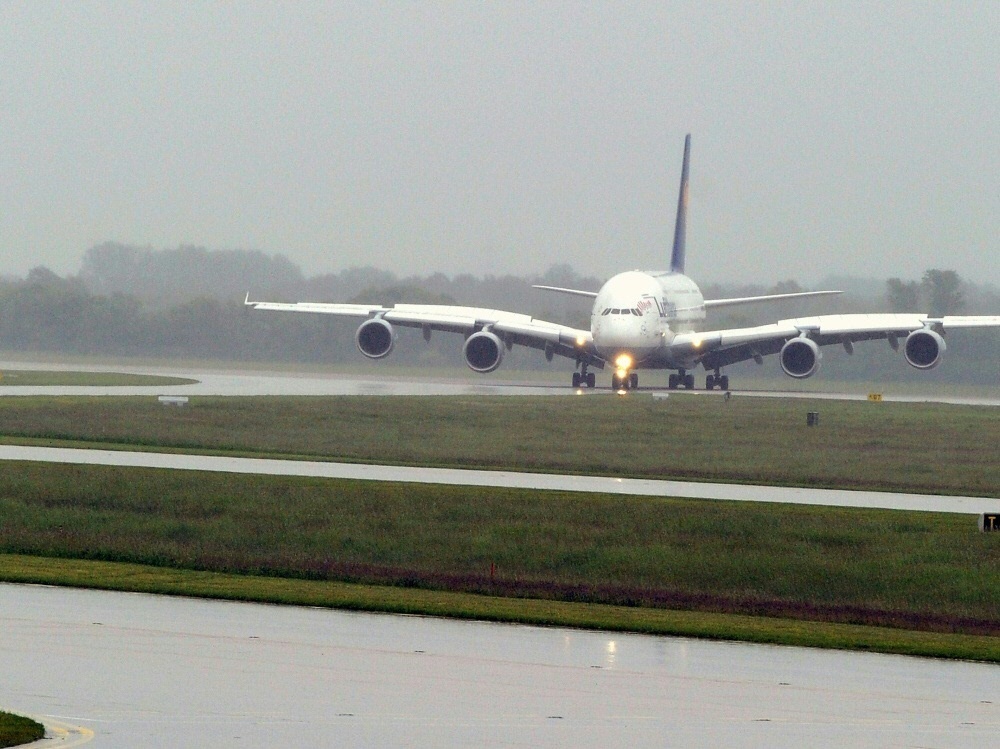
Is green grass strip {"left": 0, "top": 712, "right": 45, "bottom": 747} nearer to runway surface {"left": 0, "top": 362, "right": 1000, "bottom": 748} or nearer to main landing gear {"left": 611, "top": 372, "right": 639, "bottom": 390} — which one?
runway surface {"left": 0, "top": 362, "right": 1000, "bottom": 748}

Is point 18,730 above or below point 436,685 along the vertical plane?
below

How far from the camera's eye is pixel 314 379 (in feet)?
213

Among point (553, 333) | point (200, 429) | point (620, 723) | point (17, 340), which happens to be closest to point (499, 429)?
point (200, 429)

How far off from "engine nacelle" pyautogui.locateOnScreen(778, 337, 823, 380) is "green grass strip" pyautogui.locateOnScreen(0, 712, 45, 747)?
5237cm

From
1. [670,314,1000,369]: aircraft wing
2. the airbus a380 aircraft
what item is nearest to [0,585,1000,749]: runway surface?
the airbus a380 aircraft

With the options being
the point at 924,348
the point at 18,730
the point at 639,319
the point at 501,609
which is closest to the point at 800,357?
the point at 924,348

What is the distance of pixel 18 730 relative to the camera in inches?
454

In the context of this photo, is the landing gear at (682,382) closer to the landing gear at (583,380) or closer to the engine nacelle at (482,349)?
the landing gear at (583,380)

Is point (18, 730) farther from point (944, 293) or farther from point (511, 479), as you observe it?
point (944, 293)

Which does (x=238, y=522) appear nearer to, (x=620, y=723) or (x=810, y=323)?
(x=620, y=723)

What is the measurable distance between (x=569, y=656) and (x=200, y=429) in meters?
25.0

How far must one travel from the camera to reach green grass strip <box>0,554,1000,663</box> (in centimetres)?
1842

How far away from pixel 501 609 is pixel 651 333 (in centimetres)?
4189

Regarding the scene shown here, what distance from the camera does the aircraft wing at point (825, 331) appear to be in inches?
2456
